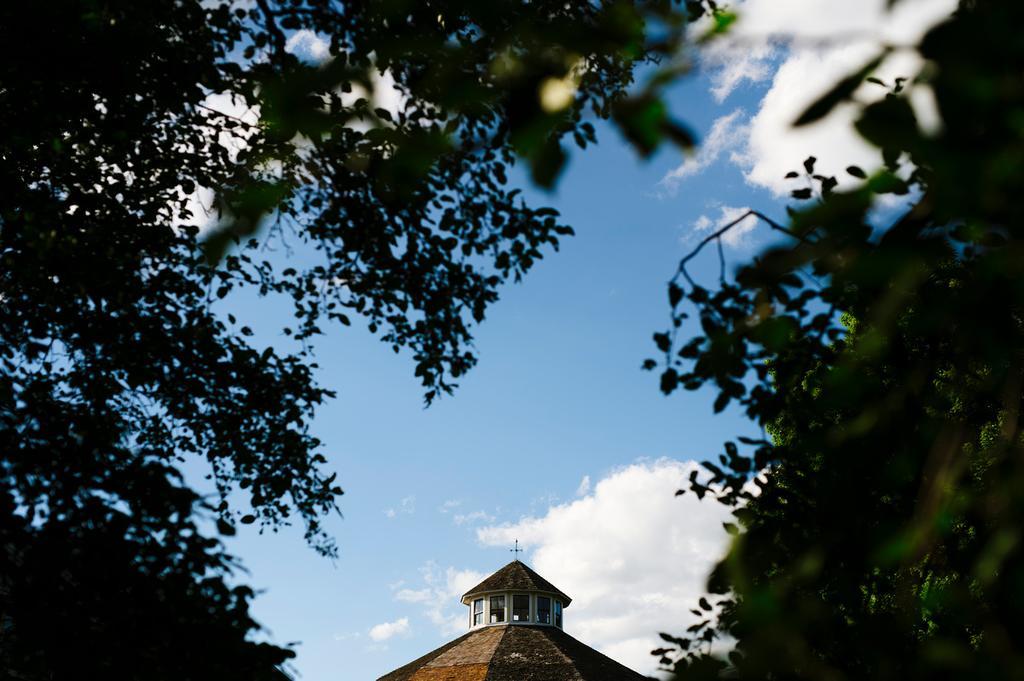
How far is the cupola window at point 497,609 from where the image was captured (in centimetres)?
4119

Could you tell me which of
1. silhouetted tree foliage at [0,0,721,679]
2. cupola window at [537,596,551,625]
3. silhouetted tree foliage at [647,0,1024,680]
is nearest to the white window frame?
cupola window at [537,596,551,625]

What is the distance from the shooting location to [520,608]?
135 feet

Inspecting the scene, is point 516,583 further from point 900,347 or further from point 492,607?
point 900,347

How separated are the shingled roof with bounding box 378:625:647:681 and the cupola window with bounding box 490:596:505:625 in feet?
1.92

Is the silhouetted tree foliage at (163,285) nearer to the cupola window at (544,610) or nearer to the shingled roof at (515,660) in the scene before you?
the shingled roof at (515,660)

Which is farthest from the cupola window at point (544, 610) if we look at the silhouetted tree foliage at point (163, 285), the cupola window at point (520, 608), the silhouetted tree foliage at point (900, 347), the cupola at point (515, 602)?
the silhouetted tree foliage at point (900, 347)

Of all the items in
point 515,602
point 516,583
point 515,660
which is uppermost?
point 516,583

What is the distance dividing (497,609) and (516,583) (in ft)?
5.43

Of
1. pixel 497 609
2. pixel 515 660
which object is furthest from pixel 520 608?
pixel 515 660

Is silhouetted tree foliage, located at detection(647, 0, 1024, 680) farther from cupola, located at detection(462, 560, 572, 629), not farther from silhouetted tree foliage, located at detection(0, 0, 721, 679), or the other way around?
cupola, located at detection(462, 560, 572, 629)

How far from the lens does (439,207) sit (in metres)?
8.57

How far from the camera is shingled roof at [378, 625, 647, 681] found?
35.1 meters

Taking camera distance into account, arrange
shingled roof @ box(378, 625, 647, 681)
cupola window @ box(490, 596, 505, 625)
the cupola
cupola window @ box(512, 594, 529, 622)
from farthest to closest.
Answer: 1. cupola window @ box(490, 596, 505, 625)
2. the cupola
3. cupola window @ box(512, 594, 529, 622)
4. shingled roof @ box(378, 625, 647, 681)

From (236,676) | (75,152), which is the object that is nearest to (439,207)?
(75,152)
